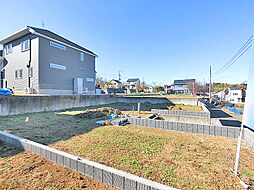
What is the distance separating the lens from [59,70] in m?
13.1

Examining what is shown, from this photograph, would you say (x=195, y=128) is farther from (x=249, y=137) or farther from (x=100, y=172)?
(x=100, y=172)

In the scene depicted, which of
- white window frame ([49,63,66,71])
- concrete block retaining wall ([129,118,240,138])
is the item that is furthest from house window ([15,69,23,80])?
concrete block retaining wall ([129,118,240,138])

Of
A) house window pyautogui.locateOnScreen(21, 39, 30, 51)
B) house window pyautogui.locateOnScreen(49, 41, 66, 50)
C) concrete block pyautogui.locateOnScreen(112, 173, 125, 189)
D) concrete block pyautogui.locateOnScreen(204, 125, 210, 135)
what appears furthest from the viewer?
house window pyautogui.locateOnScreen(49, 41, 66, 50)

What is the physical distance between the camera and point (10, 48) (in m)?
13.6

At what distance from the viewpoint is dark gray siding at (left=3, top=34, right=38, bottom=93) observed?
37.3 feet

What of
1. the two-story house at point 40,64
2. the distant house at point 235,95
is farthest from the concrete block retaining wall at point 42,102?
the distant house at point 235,95

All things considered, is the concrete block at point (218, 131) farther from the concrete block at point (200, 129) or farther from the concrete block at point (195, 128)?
the concrete block at point (195, 128)

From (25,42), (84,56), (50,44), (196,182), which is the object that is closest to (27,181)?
(196,182)

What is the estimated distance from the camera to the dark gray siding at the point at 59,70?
11.6 m

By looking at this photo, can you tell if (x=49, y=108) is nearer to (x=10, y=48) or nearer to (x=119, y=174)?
(x=119, y=174)

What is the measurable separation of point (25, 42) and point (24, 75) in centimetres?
335

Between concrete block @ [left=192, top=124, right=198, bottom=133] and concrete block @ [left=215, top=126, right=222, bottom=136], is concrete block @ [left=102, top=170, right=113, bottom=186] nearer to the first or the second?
concrete block @ [left=192, top=124, right=198, bottom=133]

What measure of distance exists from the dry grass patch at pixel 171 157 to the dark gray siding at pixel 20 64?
11.2m

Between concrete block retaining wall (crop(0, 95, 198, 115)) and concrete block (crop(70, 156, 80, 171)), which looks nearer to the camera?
concrete block (crop(70, 156, 80, 171))
